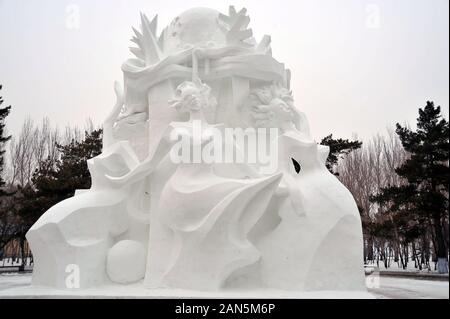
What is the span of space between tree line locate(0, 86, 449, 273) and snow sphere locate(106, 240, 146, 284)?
601cm

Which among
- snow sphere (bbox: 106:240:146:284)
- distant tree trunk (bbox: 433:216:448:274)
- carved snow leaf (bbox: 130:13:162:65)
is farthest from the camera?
distant tree trunk (bbox: 433:216:448:274)

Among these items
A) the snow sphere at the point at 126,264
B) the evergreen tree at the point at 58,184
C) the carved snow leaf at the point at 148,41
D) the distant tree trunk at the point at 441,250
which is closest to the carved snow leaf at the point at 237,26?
the carved snow leaf at the point at 148,41

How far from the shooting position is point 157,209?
620 cm

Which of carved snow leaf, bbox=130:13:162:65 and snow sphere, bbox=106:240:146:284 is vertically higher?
carved snow leaf, bbox=130:13:162:65

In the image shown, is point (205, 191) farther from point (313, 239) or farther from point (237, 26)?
point (237, 26)

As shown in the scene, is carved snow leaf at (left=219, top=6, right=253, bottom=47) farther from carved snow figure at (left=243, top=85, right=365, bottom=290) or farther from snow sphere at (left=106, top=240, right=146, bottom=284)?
snow sphere at (left=106, top=240, right=146, bottom=284)

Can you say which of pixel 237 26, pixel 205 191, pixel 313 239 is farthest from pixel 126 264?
pixel 237 26

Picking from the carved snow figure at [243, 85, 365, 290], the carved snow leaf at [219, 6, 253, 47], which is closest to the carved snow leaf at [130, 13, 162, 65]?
the carved snow leaf at [219, 6, 253, 47]

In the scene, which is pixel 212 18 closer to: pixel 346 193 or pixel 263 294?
pixel 346 193

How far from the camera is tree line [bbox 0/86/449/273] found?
12.1 meters
